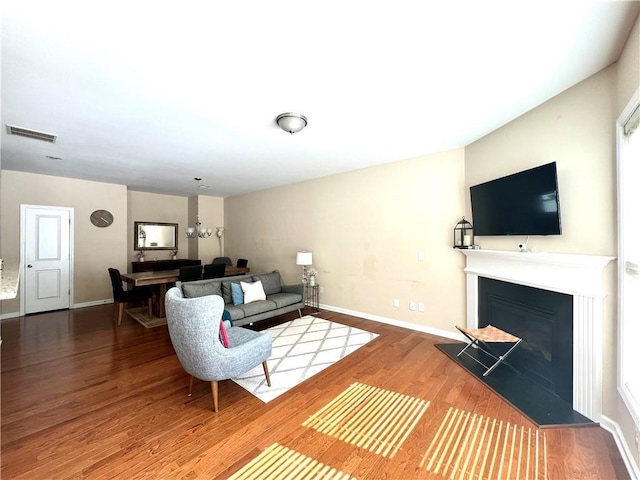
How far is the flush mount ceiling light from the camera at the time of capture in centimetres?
253

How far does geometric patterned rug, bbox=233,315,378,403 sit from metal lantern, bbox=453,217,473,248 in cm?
174

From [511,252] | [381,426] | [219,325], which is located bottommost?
[381,426]

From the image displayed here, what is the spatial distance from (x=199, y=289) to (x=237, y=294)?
564 mm

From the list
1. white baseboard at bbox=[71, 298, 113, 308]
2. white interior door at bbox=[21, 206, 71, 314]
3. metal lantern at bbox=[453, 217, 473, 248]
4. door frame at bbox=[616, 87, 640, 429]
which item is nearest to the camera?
door frame at bbox=[616, 87, 640, 429]

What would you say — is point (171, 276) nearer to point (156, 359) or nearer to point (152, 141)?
point (156, 359)

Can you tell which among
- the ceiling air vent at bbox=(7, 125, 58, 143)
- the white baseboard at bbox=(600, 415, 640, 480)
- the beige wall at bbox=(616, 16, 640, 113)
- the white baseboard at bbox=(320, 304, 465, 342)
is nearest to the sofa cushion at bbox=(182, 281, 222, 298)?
the white baseboard at bbox=(320, 304, 465, 342)

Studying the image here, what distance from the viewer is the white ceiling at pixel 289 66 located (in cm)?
142

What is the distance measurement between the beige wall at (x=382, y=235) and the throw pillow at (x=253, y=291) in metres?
1.41

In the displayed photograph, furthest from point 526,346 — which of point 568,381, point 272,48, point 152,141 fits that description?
point 152,141

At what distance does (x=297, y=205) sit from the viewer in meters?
5.56

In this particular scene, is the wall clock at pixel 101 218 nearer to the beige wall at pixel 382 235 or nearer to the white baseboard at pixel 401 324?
the beige wall at pixel 382 235

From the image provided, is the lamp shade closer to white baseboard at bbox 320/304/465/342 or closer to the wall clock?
white baseboard at bbox 320/304/465/342

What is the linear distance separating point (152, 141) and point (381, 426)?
3.89 m

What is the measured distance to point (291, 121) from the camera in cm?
255
